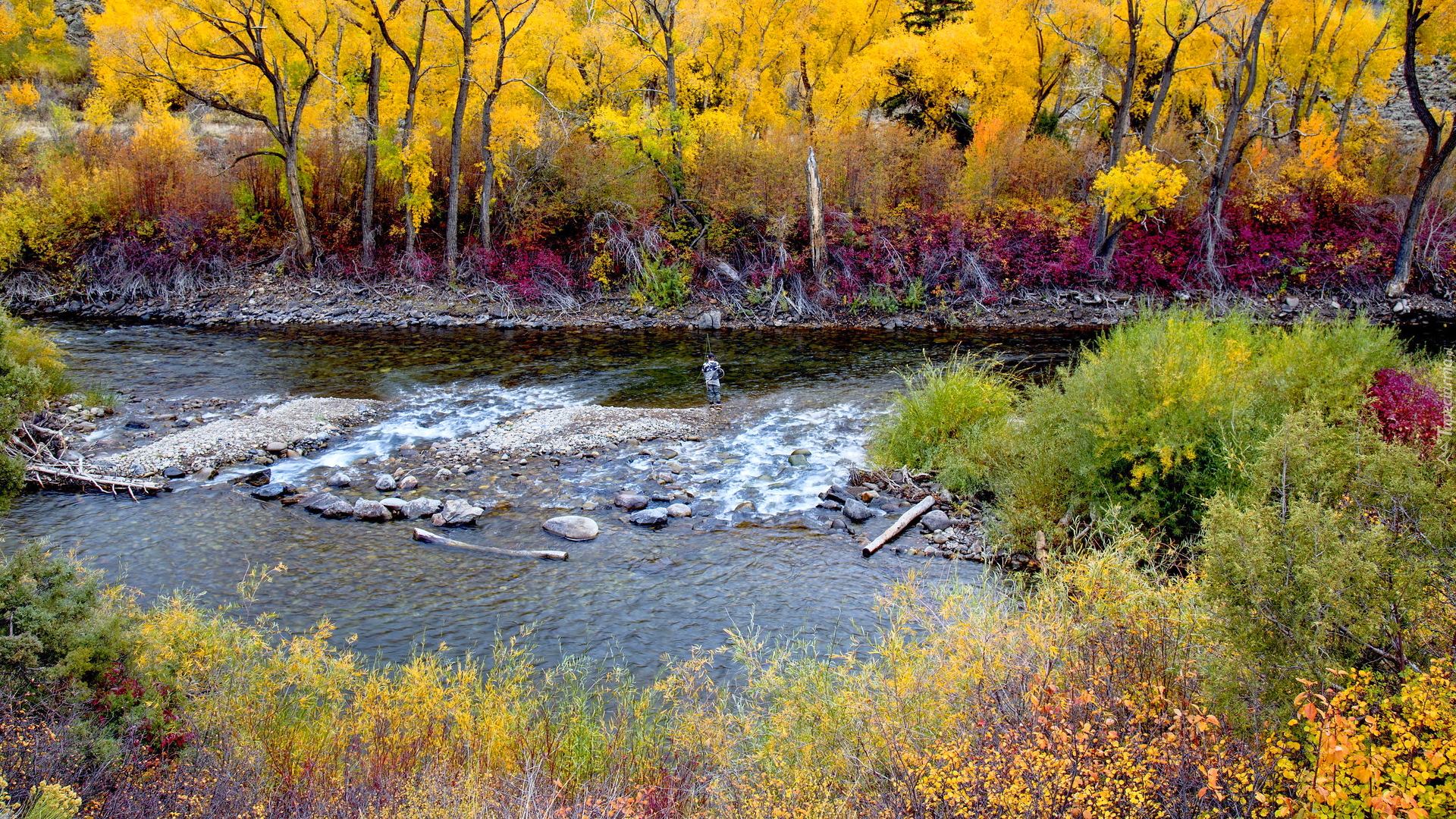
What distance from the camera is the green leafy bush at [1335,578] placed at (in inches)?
130

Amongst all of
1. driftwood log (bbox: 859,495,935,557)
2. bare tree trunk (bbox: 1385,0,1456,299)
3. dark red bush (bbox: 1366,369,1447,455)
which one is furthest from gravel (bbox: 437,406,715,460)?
bare tree trunk (bbox: 1385,0,1456,299)

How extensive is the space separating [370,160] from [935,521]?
76.8ft

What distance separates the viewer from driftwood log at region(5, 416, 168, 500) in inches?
405

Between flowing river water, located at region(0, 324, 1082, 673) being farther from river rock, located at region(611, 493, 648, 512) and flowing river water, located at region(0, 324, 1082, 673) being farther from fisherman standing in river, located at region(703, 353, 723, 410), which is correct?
fisherman standing in river, located at region(703, 353, 723, 410)

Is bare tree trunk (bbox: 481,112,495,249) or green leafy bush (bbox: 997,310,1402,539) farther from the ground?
bare tree trunk (bbox: 481,112,495,249)

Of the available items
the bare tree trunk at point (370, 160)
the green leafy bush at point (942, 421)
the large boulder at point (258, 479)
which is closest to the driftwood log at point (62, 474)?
the large boulder at point (258, 479)

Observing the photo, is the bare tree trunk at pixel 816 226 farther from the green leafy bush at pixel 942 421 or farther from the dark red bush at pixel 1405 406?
the dark red bush at pixel 1405 406

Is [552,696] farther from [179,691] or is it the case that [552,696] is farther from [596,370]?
[596,370]

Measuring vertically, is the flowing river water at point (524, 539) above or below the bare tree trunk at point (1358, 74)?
below

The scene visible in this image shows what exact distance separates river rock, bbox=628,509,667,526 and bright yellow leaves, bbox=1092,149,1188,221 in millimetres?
17684

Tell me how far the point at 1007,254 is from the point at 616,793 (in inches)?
977

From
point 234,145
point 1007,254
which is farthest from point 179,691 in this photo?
point 234,145

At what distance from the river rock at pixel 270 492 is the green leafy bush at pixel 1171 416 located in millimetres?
9356

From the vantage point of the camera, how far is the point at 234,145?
28.2 metres
